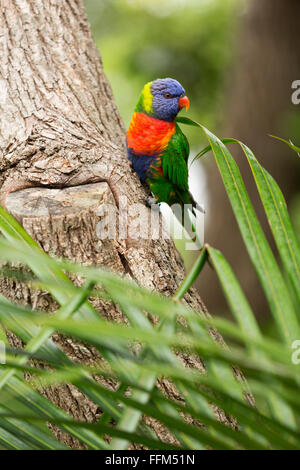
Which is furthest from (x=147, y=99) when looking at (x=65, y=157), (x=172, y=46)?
(x=172, y=46)

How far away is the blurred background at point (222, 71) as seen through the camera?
380 cm

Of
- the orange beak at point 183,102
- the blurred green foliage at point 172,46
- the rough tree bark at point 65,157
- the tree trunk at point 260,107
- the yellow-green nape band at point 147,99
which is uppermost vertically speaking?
the blurred green foliage at point 172,46

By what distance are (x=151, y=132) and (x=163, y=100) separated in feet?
0.54

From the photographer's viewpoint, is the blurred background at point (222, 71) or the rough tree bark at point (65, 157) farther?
the blurred background at point (222, 71)

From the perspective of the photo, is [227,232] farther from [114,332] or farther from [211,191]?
[114,332]

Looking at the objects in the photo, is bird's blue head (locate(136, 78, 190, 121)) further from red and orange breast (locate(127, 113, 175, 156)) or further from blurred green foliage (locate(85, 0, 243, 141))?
blurred green foliage (locate(85, 0, 243, 141))

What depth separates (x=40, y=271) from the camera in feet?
2.26

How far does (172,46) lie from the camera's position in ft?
15.4

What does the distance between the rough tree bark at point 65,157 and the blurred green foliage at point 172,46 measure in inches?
101

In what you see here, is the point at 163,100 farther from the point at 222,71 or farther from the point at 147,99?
the point at 222,71

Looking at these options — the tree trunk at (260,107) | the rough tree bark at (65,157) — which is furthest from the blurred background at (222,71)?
the rough tree bark at (65,157)

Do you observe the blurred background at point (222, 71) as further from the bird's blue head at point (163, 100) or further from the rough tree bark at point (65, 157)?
the rough tree bark at point (65, 157)

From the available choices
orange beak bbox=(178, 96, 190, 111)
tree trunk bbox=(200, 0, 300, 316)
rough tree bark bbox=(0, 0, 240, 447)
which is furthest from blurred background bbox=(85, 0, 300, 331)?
rough tree bark bbox=(0, 0, 240, 447)

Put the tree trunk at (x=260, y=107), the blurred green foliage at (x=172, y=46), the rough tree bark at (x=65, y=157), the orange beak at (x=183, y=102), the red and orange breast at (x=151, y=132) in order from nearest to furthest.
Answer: the rough tree bark at (x=65, y=157) → the red and orange breast at (x=151, y=132) → the orange beak at (x=183, y=102) → the tree trunk at (x=260, y=107) → the blurred green foliage at (x=172, y=46)
